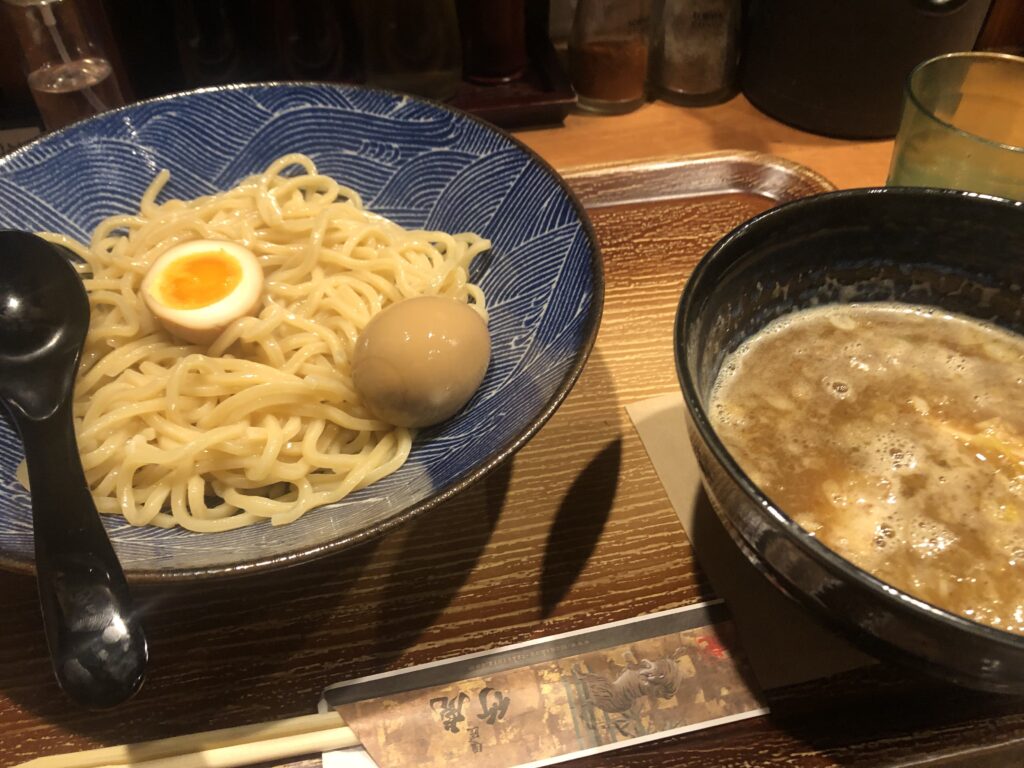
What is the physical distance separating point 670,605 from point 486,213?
786mm

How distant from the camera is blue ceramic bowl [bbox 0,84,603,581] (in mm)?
932

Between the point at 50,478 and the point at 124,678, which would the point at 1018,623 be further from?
the point at 50,478

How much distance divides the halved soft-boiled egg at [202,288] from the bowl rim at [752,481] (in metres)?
0.78

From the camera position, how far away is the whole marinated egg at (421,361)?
108 cm

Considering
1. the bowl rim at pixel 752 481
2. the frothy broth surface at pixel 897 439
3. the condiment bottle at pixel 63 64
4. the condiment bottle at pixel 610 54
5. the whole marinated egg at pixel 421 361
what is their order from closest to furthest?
the bowl rim at pixel 752 481 < the frothy broth surface at pixel 897 439 < the whole marinated egg at pixel 421 361 < the condiment bottle at pixel 63 64 < the condiment bottle at pixel 610 54

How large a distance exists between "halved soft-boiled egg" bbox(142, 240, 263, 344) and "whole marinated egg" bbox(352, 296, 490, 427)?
0.89 feet

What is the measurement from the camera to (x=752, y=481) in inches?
32.4

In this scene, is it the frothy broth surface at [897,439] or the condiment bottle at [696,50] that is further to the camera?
the condiment bottle at [696,50]

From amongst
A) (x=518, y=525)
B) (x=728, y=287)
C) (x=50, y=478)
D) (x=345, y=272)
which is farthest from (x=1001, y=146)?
A: (x=50, y=478)

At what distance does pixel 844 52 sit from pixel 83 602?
198cm

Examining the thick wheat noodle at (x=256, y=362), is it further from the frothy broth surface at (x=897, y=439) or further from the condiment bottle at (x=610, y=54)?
the condiment bottle at (x=610, y=54)

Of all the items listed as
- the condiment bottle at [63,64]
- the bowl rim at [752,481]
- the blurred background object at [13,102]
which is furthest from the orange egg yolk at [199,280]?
the blurred background object at [13,102]

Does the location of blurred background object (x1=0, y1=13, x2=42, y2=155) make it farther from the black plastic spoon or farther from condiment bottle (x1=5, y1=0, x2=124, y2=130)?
the black plastic spoon

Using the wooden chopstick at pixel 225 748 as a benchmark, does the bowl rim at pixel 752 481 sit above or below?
above
